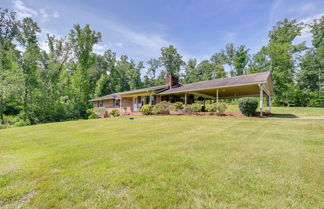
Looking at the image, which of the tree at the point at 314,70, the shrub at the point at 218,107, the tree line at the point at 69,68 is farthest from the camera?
the tree at the point at 314,70

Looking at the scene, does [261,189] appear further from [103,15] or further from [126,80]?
[126,80]

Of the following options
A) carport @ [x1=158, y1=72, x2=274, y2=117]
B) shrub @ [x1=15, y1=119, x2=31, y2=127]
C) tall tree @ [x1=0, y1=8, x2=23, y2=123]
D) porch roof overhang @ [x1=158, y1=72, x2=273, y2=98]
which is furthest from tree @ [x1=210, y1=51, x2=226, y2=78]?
shrub @ [x1=15, y1=119, x2=31, y2=127]

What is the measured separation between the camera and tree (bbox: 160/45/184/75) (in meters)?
39.8

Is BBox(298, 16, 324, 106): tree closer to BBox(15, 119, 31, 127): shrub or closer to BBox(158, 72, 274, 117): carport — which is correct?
BBox(158, 72, 274, 117): carport

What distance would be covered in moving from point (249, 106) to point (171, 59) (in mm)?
32974

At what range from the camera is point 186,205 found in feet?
6.21

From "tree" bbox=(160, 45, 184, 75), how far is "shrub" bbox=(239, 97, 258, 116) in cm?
3196

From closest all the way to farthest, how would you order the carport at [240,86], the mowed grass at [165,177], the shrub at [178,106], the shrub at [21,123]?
the mowed grass at [165,177] → the carport at [240,86] → the shrub at [178,106] → the shrub at [21,123]

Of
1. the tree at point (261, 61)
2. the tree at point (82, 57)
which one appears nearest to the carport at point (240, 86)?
the tree at point (261, 61)

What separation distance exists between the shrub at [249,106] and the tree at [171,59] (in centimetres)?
3196

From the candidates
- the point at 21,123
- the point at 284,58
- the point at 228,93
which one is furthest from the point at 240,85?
the point at 21,123

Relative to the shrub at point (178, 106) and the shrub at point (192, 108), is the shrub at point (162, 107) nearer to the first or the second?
the shrub at point (178, 106)

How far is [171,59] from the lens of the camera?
133 ft

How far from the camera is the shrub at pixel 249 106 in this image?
408 inches
